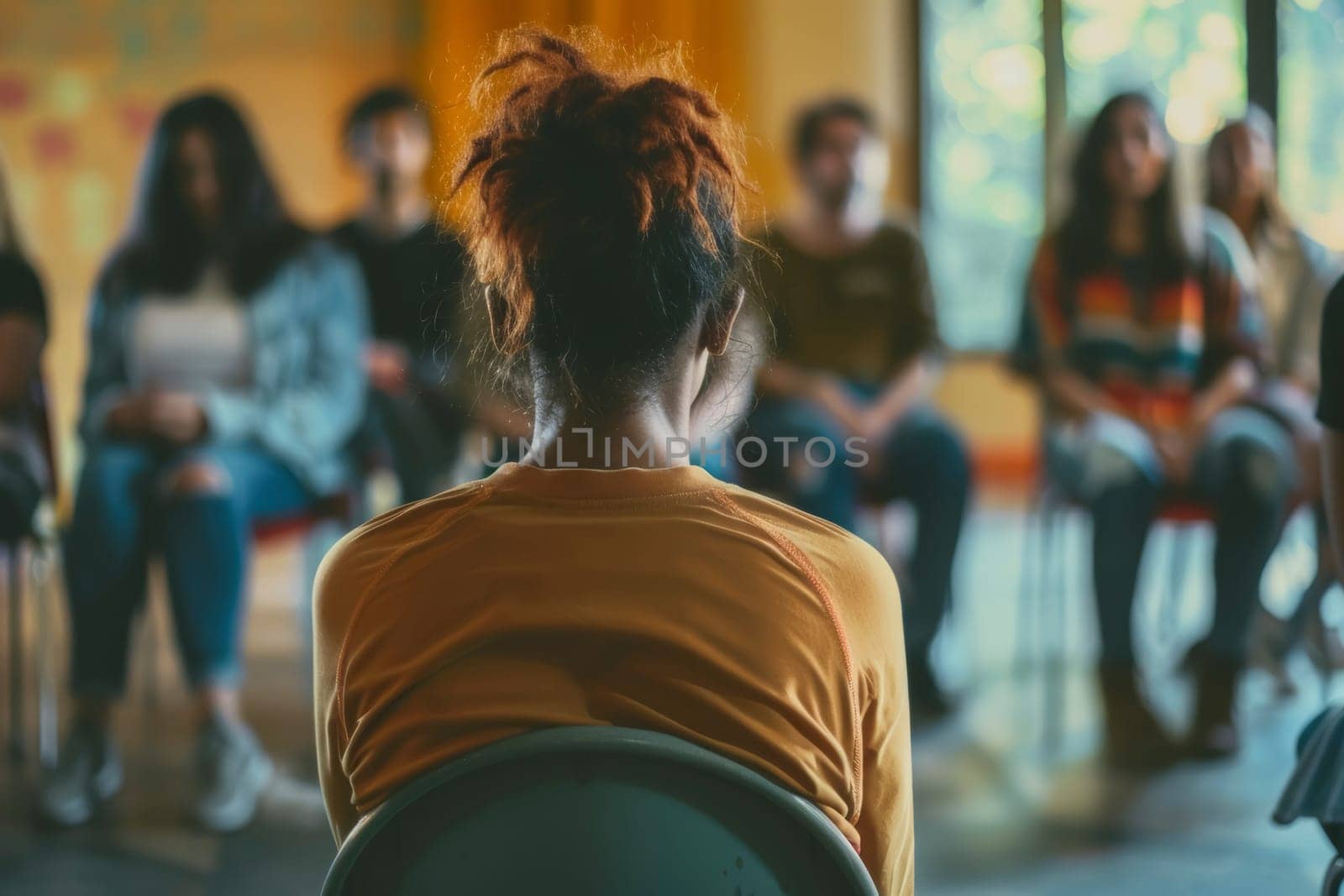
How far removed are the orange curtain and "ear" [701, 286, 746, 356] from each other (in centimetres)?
463

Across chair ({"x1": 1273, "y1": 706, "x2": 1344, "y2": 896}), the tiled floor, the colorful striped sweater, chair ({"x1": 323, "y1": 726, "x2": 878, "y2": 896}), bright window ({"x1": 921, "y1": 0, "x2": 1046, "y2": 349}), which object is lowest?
the tiled floor

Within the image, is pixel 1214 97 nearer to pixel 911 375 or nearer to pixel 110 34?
pixel 911 375

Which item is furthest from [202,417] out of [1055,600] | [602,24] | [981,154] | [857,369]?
[981,154]

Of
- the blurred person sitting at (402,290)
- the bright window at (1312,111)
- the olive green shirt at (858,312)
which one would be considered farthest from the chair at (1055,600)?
the bright window at (1312,111)

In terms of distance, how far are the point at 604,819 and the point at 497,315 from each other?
→ 404 mm

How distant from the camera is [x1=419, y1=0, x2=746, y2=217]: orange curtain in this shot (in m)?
5.38

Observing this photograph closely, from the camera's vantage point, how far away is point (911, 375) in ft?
9.05

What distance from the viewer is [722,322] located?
900 millimetres

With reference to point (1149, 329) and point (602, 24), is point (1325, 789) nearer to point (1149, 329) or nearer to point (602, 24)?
point (1149, 329)

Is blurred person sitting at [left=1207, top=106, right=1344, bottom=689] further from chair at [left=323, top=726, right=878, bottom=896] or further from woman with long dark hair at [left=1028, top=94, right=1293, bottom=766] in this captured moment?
chair at [left=323, top=726, right=878, bottom=896]

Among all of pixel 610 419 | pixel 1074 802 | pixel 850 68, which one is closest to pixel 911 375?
pixel 1074 802

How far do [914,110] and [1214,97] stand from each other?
4.02ft

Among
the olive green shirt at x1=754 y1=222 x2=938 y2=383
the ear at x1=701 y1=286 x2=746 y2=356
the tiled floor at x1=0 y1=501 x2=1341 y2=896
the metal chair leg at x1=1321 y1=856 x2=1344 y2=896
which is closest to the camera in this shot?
the ear at x1=701 y1=286 x2=746 y2=356

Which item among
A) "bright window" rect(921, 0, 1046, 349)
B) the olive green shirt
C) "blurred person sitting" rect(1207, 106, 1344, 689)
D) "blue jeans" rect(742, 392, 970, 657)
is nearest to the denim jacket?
"blue jeans" rect(742, 392, 970, 657)
